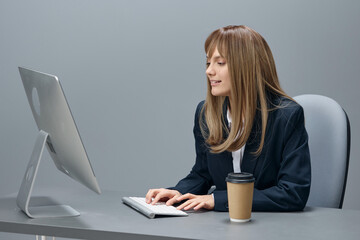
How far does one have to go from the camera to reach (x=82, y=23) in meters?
3.31

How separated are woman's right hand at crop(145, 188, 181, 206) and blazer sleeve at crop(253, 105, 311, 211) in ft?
0.86

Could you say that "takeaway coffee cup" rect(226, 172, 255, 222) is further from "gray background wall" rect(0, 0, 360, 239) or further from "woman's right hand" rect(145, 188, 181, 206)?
"gray background wall" rect(0, 0, 360, 239)

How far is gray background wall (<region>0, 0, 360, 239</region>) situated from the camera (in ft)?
9.62

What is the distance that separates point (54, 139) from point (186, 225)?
0.50m

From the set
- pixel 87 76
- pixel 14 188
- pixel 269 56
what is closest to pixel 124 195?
pixel 269 56

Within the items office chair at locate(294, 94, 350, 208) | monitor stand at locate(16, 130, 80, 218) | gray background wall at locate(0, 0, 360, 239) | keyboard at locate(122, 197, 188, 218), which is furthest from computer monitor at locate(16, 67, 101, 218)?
gray background wall at locate(0, 0, 360, 239)

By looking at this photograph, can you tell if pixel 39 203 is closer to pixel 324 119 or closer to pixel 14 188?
pixel 324 119

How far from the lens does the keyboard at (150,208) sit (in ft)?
5.04

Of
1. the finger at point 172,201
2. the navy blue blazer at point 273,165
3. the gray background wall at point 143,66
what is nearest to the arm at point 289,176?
the navy blue blazer at point 273,165

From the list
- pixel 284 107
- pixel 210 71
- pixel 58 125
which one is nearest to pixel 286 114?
pixel 284 107

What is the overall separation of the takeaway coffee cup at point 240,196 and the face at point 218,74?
17.6 inches

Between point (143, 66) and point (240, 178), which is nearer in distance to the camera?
point (240, 178)

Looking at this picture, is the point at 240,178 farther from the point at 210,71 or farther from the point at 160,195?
the point at 210,71

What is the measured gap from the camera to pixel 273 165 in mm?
1848
